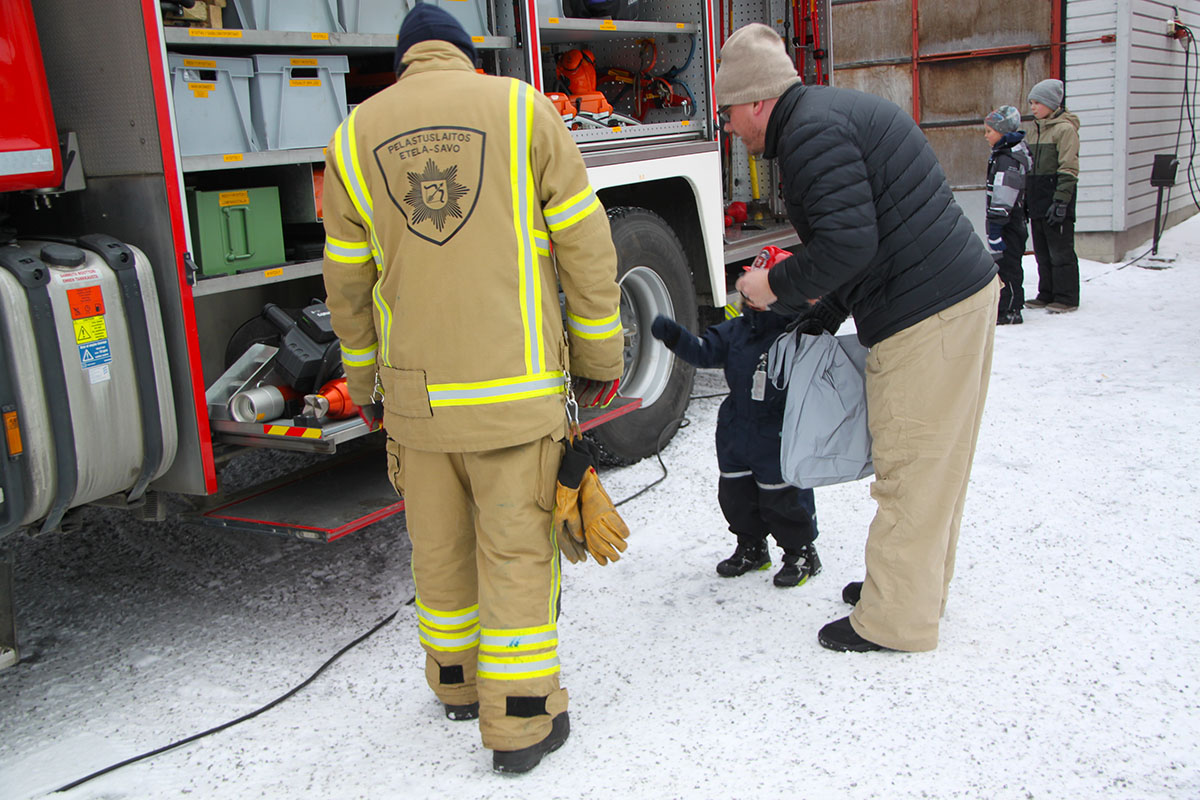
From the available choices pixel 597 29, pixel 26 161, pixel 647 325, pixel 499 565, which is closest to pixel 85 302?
pixel 26 161

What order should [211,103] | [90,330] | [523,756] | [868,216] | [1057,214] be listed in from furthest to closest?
1. [1057,214]
2. [211,103]
3. [90,330]
4. [868,216]
5. [523,756]

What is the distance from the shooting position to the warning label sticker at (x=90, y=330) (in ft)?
9.54

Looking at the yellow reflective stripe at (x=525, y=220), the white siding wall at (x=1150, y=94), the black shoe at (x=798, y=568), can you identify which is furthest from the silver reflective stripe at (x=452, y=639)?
the white siding wall at (x=1150, y=94)

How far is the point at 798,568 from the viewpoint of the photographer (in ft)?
12.3

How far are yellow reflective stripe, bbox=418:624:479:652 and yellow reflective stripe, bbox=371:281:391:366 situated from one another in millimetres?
758

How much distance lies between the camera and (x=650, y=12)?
5.48 metres

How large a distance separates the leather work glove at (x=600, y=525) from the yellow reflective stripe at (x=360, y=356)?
68 cm

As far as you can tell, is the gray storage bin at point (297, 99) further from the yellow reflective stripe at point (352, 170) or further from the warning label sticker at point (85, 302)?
the yellow reflective stripe at point (352, 170)

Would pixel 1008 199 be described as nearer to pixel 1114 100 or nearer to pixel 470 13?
pixel 1114 100

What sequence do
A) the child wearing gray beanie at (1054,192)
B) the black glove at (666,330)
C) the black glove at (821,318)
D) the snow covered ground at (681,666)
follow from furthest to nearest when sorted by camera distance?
the child wearing gray beanie at (1054,192)
the black glove at (666,330)
the black glove at (821,318)
the snow covered ground at (681,666)

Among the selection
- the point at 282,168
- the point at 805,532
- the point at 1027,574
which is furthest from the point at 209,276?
the point at 1027,574

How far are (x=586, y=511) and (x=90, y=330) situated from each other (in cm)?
148

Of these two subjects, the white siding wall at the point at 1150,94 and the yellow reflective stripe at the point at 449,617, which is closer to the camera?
the yellow reflective stripe at the point at 449,617

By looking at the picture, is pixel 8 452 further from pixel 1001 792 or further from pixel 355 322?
pixel 1001 792
